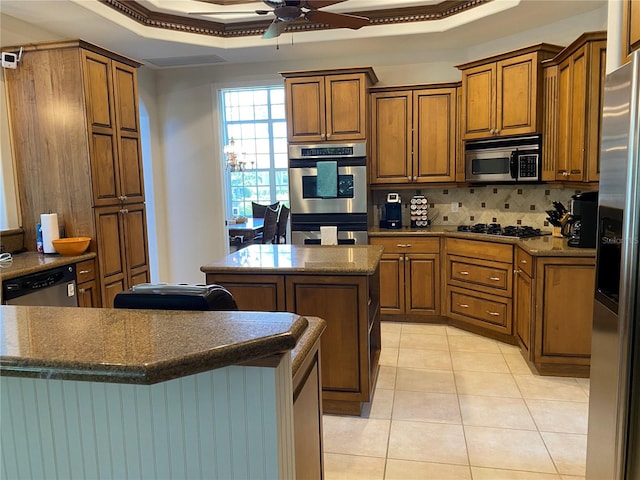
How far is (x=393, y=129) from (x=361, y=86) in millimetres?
576

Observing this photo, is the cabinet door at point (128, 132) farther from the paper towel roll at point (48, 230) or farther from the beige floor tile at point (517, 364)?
the beige floor tile at point (517, 364)

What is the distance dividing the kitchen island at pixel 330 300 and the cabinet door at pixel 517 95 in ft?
7.00

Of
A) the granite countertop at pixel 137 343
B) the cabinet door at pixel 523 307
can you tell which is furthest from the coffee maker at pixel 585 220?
the granite countertop at pixel 137 343

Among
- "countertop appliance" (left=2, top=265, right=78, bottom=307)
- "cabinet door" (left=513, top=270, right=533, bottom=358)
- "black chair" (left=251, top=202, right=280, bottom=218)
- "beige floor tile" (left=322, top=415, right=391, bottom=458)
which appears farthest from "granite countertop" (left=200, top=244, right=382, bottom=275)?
"black chair" (left=251, top=202, right=280, bottom=218)

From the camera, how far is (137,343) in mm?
1073

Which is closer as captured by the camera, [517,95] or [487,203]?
[517,95]

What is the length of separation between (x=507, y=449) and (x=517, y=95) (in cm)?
296

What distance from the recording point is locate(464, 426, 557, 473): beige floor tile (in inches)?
95.7

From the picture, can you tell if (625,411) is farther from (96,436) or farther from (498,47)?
(498,47)

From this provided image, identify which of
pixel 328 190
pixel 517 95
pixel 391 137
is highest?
pixel 517 95

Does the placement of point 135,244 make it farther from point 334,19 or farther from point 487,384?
point 487,384

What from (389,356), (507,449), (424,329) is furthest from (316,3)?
(424,329)

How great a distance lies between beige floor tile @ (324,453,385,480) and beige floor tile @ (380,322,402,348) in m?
1.73

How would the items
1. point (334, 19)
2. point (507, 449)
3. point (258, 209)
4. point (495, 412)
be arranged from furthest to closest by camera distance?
1. point (258, 209)
2. point (334, 19)
3. point (495, 412)
4. point (507, 449)
